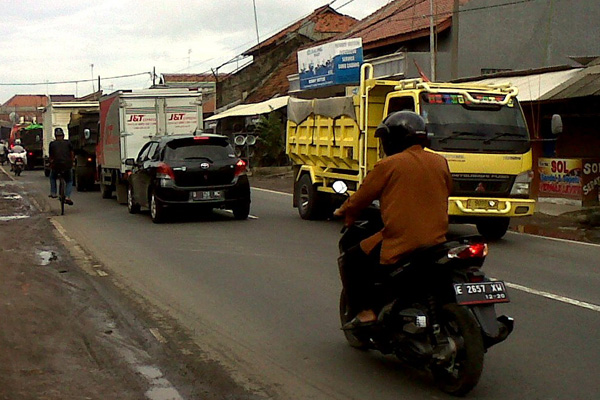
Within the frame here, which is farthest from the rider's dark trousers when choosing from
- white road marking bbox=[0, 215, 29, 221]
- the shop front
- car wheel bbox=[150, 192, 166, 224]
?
the shop front

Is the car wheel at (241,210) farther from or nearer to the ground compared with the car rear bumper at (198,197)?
nearer to the ground

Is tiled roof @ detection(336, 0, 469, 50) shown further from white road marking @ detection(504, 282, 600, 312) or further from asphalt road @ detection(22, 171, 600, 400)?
white road marking @ detection(504, 282, 600, 312)

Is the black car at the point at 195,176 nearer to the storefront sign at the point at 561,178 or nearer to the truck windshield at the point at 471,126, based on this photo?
the truck windshield at the point at 471,126

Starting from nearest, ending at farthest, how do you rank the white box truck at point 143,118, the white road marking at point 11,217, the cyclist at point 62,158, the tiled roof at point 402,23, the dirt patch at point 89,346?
the dirt patch at point 89,346
the white road marking at point 11,217
the cyclist at point 62,158
the white box truck at point 143,118
the tiled roof at point 402,23

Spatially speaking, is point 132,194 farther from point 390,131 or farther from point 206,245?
point 390,131

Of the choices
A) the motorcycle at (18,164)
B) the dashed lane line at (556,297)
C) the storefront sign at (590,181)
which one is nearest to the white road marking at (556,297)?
the dashed lane line at (556,297)

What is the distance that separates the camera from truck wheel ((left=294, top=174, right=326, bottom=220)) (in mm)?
17055

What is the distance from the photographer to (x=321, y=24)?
173 ft

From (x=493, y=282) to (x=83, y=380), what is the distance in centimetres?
291

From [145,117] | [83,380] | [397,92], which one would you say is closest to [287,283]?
[83,380]

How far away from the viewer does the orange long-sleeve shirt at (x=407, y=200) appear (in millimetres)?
5773

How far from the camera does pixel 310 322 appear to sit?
7.97 m

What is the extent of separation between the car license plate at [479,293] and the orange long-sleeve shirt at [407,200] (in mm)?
425

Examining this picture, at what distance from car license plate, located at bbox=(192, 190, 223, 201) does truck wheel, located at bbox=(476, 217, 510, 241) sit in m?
4.93
